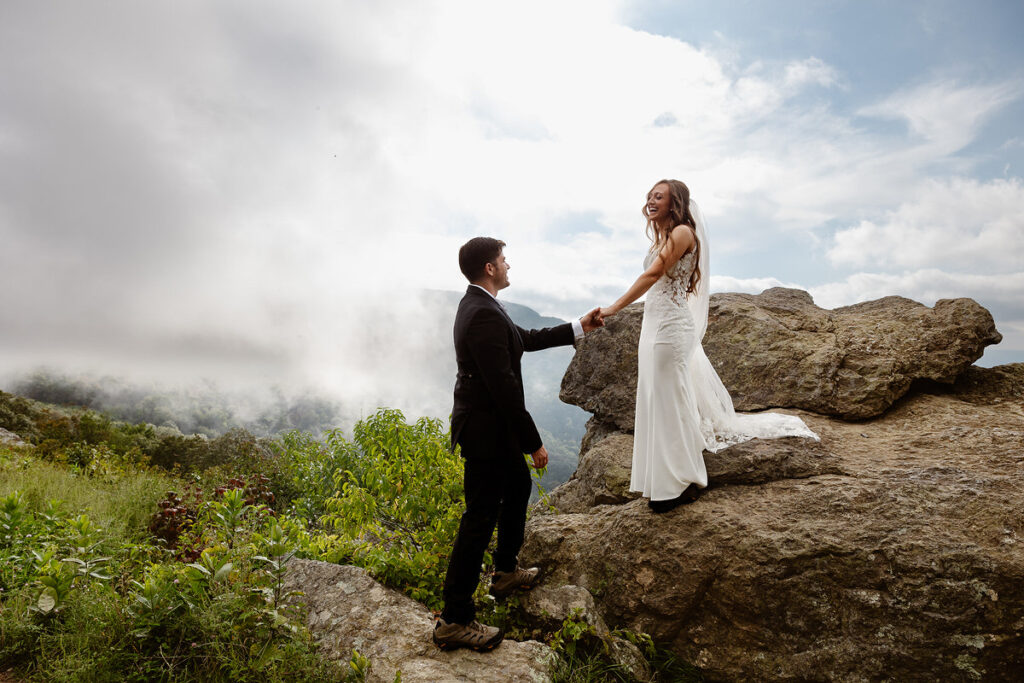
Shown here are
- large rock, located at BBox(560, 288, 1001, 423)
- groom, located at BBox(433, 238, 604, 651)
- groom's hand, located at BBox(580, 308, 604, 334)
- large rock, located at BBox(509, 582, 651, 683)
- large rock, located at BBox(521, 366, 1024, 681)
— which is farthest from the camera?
large rock, located at BBox(560, 288, 1001, 423)

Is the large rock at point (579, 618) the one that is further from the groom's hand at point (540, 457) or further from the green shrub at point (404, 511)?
the groom's hand at point (540, 457)

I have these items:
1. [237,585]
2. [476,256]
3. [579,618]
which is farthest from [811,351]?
[237,585]

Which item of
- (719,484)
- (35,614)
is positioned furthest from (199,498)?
(719,484)

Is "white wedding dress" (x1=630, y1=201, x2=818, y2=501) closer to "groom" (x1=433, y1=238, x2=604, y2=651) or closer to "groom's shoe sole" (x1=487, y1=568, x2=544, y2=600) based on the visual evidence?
"groom" (x1=433, y1=238, x2=604, y2=651)

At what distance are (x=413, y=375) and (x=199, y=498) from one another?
191 metres

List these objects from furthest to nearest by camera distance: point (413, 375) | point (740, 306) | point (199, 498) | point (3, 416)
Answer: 1. point (413, 375)
2. point (3, 416)
3. point (199, 498)
4. point (740, 306)

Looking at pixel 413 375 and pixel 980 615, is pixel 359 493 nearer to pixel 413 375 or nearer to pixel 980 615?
pixel 980 615

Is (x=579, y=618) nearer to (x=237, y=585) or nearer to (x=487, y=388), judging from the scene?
(x=487, y=388)

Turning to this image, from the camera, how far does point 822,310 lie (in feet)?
29.3

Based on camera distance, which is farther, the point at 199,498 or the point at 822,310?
the point at 199,498

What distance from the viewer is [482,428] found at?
14.4 ft

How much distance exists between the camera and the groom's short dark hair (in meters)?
4.61

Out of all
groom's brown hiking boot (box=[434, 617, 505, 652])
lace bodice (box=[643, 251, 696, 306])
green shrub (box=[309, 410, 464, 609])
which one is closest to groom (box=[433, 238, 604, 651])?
groom's brown hiking boot (box=[434, 617, 505, 652])

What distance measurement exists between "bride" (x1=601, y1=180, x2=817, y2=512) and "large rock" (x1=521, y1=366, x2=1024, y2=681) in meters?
0.27
